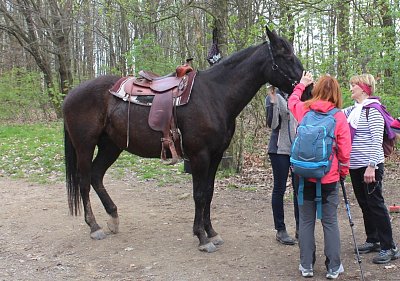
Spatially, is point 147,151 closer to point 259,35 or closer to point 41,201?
point 41,201

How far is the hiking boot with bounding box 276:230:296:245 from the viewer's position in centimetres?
472

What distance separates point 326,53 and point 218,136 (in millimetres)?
6606

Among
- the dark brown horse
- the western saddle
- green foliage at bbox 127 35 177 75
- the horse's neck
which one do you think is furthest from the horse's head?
green foliage at bbox 127 35 177 75

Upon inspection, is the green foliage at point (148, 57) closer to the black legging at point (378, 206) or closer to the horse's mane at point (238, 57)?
the horse's mane at point (238, 57)

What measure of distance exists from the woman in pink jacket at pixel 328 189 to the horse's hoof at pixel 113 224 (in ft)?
8.00

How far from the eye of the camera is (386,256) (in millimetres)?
4148

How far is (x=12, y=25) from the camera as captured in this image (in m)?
20.8

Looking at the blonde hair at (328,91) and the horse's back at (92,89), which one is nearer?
the blonde hair at (328,91)

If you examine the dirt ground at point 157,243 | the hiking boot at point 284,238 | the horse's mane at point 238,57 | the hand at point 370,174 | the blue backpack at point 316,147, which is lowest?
the dirt ground at point 157,243

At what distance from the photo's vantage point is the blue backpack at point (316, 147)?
3.58m

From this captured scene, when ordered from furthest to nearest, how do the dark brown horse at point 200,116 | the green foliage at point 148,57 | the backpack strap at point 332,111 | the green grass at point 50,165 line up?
Result: the green foliage at point 148,57
the green grass at point 50,165
the dark brown horse at point 200,116
the backpack strap at point 332,111

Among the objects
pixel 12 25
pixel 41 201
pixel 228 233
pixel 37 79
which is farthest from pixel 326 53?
pixel 12 25

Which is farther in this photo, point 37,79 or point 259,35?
point 37,79

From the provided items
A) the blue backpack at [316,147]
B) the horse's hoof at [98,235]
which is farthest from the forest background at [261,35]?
the horse's hoof at [98,235]
